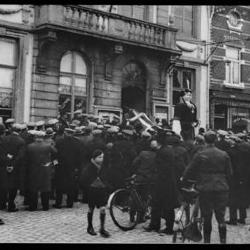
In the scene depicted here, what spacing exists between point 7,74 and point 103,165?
802 cm

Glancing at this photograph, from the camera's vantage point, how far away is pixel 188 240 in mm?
7395

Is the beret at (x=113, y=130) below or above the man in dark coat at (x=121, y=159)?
above

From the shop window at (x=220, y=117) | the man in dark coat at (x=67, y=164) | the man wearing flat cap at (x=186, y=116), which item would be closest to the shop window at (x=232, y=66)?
the shop window at (x=220, y=117)

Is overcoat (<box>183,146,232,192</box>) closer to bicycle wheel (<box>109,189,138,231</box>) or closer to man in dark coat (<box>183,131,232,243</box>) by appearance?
man in dark coat (<box>183,131,232,243</box>)

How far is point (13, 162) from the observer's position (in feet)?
31.7

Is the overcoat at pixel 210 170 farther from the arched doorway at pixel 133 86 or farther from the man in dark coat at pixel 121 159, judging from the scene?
the arched doorway at pixel 133 86

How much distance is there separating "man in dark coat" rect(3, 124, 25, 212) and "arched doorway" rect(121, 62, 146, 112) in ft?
28.1

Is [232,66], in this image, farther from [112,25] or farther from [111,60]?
[112,25]

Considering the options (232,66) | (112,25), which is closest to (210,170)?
(112,25)

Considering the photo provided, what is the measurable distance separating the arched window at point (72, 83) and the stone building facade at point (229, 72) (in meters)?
6.39

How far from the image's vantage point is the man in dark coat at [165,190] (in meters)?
8.04
